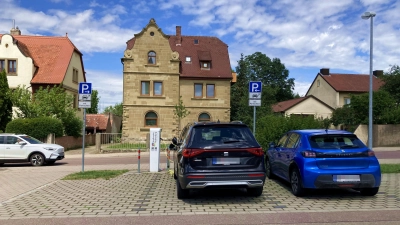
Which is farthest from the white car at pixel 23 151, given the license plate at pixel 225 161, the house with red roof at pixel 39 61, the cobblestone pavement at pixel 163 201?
the house with red roof at pixel 39 61

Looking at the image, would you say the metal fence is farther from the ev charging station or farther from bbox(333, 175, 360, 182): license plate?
bbox(333, 175, 360, 182): license plate

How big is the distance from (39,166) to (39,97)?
13.9 metres

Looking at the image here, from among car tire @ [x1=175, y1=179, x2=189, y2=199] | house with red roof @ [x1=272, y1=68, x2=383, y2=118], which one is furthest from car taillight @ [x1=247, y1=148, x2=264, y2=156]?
house with red roof @ [x1=272, y1=68, x2=383, y2=118]

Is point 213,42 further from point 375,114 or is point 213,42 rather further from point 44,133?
point 44,133

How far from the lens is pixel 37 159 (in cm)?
1694

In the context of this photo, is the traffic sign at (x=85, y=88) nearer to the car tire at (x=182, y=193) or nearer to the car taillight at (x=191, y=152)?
the car tire at (x=182, y=193)

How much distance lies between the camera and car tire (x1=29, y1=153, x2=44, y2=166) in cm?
1689

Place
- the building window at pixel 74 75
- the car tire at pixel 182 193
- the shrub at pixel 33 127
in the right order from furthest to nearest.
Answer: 1. the building window at pixel 74 75
2. the shrub at pixel 33 127
3. the car tire at pixel 182 193

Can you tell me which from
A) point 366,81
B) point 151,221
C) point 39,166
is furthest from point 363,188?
point 366,81

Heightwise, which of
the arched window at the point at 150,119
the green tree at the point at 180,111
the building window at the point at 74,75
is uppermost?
the building window at the point at 74,75

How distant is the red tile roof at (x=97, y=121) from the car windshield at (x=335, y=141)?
1542 inches

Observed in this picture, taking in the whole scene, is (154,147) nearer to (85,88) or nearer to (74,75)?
(85,88)

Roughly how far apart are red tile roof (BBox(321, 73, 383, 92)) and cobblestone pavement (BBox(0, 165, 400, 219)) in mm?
41400

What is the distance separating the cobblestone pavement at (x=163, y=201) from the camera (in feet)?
23.1
